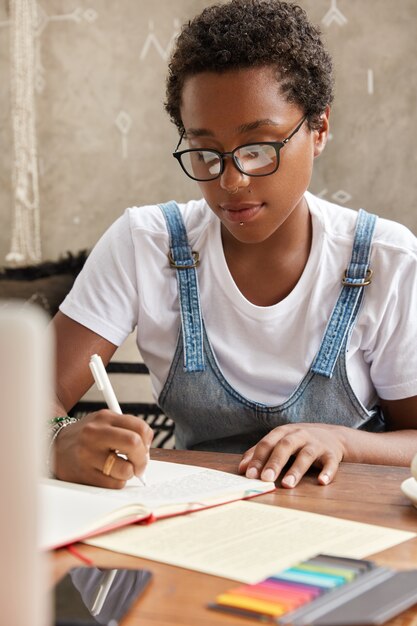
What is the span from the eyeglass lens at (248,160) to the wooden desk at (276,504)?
43 centimetres

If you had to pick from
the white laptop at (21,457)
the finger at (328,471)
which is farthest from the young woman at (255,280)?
the white laptop at (21,457)

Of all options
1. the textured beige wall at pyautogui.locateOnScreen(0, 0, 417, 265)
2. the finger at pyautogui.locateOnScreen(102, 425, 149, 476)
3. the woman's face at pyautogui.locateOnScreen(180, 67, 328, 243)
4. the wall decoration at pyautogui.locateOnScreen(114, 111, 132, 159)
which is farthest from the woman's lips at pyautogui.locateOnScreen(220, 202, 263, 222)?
the wall decoration at pyautogui.locateOnScreen(114, 111, 132, 159)

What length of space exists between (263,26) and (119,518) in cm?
87

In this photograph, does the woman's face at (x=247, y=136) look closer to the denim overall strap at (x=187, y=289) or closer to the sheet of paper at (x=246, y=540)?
the denim overall strap at (x=187, y=289)

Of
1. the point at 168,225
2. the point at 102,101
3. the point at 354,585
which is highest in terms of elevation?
the point at 102,101

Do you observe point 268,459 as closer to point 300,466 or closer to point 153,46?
point 300,466

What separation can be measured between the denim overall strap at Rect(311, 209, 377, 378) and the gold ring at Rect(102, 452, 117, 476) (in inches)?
20.7

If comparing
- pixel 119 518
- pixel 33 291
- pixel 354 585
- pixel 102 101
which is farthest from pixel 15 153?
pixel 354 585

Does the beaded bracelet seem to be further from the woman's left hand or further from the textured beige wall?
the textured beige wall

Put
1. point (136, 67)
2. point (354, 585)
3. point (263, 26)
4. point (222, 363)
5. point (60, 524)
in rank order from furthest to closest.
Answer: point (136, 67) → point (222, 363) → point (263, 26) → point (60, 524) → point (354, 585)

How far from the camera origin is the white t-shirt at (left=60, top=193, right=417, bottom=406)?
4.81ft

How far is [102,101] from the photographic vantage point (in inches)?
110

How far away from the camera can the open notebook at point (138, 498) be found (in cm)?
83

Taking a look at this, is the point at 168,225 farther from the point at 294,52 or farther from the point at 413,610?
the point at 413,610
